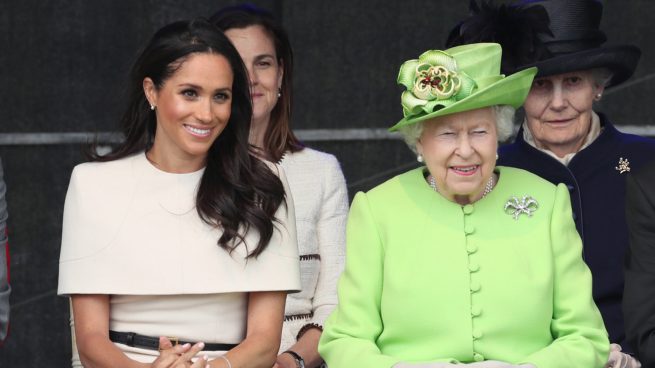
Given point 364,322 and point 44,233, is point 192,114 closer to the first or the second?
point 364,322

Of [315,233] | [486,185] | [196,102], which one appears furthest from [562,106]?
[196,102]

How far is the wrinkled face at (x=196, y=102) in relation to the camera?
15.8ft

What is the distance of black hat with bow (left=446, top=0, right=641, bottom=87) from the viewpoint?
5266 millimetres

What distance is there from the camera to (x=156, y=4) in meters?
6.62

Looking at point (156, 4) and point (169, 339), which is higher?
point (156, 4)

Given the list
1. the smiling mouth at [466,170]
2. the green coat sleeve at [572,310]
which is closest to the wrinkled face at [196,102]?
the smiling mouth at [466,170]

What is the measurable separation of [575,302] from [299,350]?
3.97ft

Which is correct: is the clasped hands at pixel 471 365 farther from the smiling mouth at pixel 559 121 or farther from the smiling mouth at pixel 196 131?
the smiling mouth at pixel 559 121

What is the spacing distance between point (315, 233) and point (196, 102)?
0.89m

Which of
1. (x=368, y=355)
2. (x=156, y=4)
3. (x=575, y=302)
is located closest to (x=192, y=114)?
(x=368, y=355)

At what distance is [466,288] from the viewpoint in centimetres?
439

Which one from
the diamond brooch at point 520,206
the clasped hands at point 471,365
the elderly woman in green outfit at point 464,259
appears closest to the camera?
the clasped hands at point 471,365

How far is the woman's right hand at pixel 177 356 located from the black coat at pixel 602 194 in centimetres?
138

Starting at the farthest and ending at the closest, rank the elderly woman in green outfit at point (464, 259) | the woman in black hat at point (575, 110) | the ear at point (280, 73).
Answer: the ear at point (280, 73) < the woman in black hat at point (575, 110) < the elderly woman in green outfit at point (464, 259)
